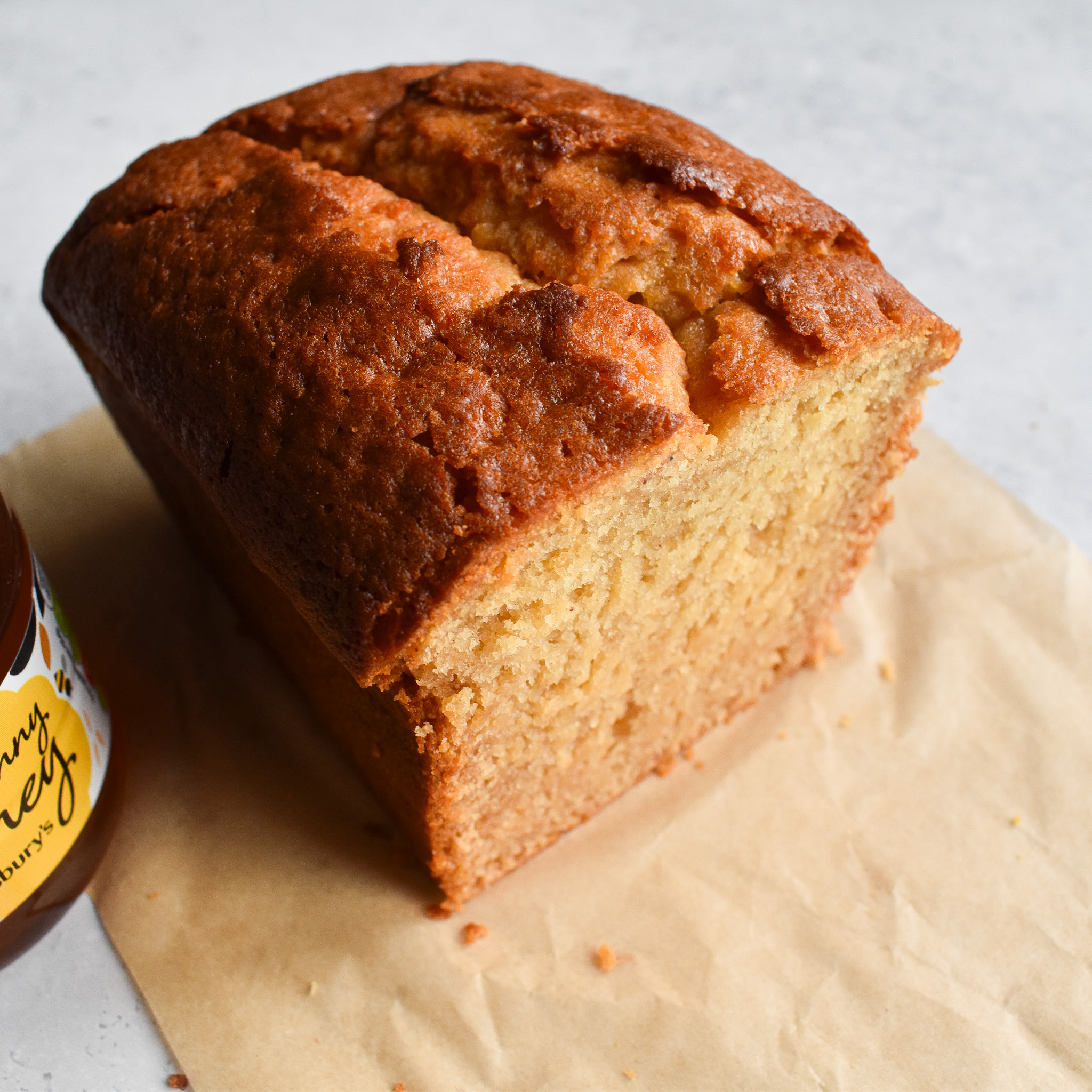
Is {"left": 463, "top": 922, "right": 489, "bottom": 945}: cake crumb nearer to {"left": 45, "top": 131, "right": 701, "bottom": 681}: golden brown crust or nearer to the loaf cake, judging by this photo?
the loaf cake

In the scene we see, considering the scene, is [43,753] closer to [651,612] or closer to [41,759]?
[41,759]

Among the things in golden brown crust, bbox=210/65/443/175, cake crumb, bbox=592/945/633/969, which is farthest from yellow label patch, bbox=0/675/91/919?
golden brown crust, bbox=210/65/443/175

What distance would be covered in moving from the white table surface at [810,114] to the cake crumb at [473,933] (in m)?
1.52

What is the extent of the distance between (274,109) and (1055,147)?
2.55 m

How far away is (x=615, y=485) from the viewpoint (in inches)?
56.7

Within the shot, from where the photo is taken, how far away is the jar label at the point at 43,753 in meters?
1.55

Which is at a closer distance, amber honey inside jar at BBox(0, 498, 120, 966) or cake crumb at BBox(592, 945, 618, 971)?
amber honey inside jar at BBox(0, 498, 120, 966)

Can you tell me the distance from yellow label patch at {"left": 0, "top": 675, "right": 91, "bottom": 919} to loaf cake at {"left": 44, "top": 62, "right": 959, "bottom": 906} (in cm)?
37

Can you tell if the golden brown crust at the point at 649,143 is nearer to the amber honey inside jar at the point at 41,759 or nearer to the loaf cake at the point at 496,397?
the loaf cake at the point at 496,397

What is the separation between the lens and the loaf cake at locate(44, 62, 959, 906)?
145cm

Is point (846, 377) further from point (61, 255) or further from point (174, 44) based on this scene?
point (174, 44)

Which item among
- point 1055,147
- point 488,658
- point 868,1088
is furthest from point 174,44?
point 868,1088

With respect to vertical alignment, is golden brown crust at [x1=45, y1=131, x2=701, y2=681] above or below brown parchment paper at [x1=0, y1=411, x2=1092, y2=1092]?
above

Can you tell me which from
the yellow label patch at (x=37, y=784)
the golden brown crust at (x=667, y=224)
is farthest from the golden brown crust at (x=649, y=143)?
the yellow label patch at (x=37, y=784)
